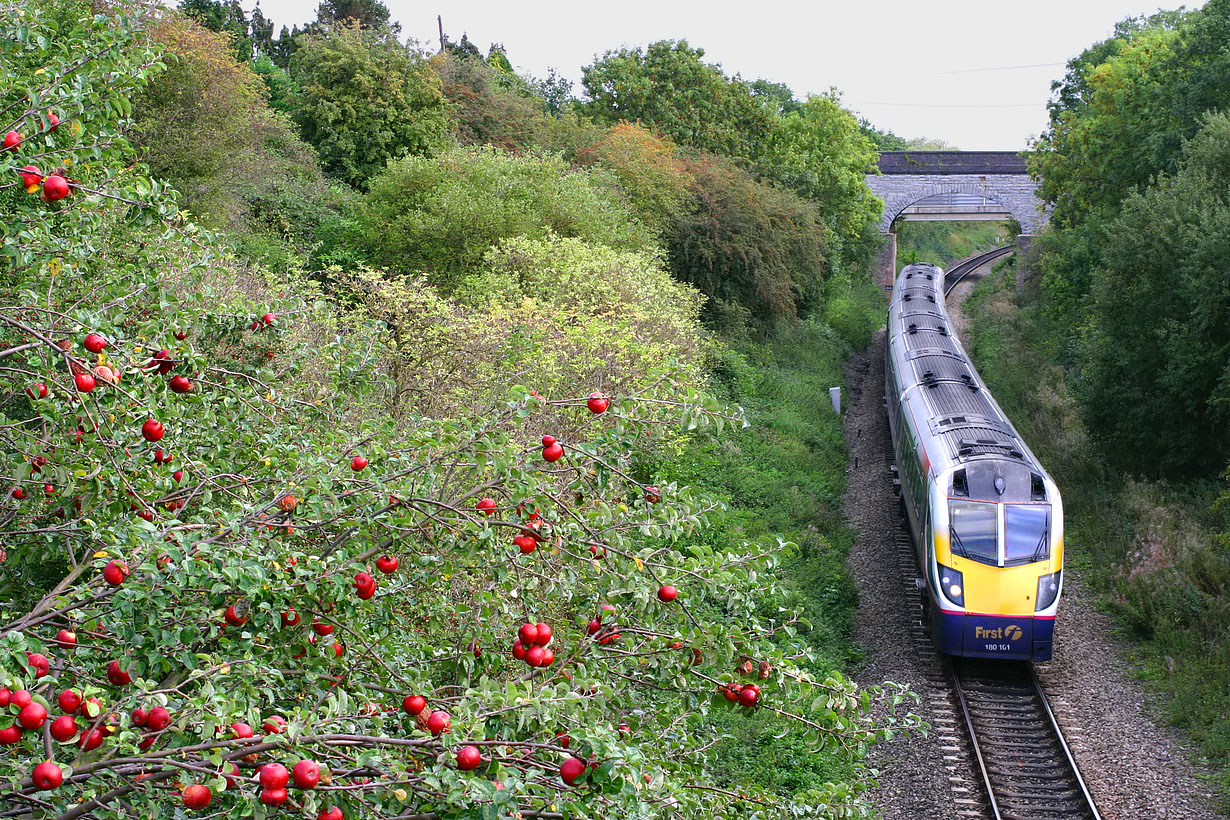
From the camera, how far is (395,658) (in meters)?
4.31

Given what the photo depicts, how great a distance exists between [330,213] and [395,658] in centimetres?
2068

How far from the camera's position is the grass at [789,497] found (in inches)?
412

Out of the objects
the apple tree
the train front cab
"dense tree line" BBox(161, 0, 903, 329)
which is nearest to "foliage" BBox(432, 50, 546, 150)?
"dense tree line" BBox(161, 0, 903, 329)

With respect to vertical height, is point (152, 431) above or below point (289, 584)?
above

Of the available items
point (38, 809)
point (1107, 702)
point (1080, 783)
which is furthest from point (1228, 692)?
point (38, 809)

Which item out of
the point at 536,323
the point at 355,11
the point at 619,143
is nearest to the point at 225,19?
the point at 355,11

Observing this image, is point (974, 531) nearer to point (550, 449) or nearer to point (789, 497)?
point (789, 497)

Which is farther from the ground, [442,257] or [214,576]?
[442,257]

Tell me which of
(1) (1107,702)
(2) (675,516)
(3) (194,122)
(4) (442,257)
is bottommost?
(1) (1107,702)

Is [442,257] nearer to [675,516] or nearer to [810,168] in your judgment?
[675,516]

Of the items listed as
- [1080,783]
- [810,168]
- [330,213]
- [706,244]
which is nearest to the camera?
[1080,783]

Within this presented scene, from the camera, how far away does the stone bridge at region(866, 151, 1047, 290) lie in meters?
43.7

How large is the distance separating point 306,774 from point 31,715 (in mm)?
780

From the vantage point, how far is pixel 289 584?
3662 millimetres
